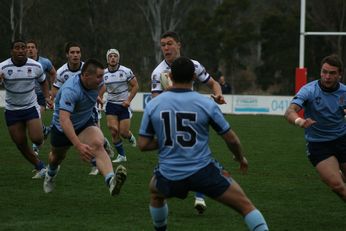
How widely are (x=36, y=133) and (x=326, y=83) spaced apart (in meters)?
5.13

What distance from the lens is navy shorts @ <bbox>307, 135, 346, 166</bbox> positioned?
949 centimetres

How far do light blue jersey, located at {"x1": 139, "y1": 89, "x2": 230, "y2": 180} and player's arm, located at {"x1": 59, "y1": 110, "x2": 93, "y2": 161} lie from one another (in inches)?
64.2

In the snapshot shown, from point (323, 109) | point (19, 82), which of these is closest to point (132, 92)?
point (19, 82)

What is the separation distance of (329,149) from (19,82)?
5260 mm

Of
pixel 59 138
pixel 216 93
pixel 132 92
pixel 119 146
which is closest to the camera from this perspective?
pixel 216 93

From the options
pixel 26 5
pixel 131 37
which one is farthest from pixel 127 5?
pixel 26 5

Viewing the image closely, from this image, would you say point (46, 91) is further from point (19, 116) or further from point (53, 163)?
point (53, 163)

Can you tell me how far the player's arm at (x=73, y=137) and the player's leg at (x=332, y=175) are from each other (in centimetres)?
259

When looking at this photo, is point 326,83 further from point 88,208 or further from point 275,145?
point 275,145

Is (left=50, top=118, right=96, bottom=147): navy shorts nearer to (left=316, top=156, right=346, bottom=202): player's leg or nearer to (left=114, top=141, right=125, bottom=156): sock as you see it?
(left=316, top=156, right=346, bottom=202): player's leg

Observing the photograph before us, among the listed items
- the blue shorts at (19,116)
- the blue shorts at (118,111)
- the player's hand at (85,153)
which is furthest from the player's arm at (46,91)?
→ the player's hand at (85,153)

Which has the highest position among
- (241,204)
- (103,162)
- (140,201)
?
(241,204)

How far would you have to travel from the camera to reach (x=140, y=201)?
1078cm

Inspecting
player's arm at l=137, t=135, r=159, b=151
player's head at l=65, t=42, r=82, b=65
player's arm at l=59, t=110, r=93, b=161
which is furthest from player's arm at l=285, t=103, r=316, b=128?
player's head at l=65, t=42, r=82, b=65
